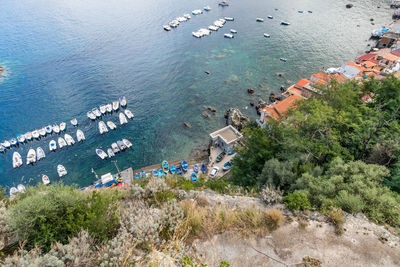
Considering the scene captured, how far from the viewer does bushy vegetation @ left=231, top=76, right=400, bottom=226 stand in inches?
476

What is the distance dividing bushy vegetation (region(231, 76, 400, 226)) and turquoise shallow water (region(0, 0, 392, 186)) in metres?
23.4

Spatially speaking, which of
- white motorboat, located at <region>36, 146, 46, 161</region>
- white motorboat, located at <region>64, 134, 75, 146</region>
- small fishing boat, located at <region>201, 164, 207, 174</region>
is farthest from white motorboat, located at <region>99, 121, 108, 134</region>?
small fishing boat, located at <region>201, 164, 207, 174</region>

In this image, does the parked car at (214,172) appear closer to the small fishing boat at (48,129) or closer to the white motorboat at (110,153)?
the white motorboat at (110,153)

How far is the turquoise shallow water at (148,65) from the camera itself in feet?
148

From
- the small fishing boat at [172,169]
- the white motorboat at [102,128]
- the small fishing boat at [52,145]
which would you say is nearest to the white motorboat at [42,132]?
the small fishing boat at [52,145]

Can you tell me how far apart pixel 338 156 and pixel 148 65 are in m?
60.0

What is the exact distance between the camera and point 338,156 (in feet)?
56.1

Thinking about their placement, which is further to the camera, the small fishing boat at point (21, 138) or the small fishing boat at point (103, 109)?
the small fishing boat at point (103, 109)

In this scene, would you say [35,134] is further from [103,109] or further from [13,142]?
[103,109]

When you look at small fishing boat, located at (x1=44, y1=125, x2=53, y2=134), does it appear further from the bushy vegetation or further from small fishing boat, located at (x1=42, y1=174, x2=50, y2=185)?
the bushy vegetation

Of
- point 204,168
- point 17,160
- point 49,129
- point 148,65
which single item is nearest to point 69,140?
point 49,129

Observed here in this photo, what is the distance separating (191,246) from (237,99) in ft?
152

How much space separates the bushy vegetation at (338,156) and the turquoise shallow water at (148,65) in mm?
23363

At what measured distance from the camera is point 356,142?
63.3 ft
